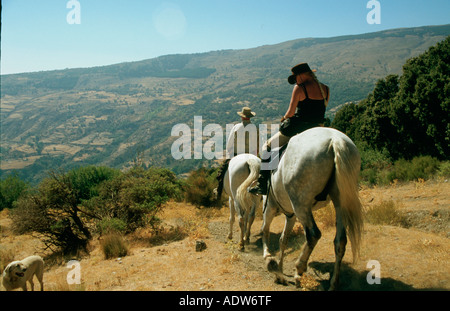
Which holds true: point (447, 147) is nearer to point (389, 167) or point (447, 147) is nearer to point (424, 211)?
point (389, 167)

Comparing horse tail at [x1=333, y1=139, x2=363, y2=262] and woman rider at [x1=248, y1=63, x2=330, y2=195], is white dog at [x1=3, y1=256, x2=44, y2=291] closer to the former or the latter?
woman rider at [x1=248, y1=63, x2=330, y2=195]

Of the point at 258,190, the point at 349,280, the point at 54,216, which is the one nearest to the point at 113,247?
the point at 54,216

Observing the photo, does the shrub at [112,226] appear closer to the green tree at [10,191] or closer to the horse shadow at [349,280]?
the horse shadow at [349,280]

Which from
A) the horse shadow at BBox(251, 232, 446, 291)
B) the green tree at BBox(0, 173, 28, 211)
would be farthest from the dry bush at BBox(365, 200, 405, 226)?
the green tree at BBox(0, 173, 28, 211)

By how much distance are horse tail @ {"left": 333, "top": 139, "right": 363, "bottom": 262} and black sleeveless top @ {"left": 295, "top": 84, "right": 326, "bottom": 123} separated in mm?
1141

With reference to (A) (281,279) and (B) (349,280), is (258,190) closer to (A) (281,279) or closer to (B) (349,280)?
(A) (281,279)

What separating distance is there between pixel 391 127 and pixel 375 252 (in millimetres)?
16447

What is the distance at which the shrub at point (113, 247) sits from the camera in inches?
283

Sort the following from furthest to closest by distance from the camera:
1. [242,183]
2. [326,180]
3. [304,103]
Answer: [242,183]
[304,103]
[326,180]

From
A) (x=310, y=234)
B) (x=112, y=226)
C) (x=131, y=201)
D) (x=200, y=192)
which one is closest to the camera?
(x=310, y=234)

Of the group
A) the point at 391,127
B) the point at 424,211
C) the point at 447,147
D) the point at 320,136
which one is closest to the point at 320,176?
the point at 320,136

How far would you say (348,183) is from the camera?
3590 millimetres

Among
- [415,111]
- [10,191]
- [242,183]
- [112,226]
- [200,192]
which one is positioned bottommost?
[10,191]

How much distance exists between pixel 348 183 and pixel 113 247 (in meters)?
6.25
